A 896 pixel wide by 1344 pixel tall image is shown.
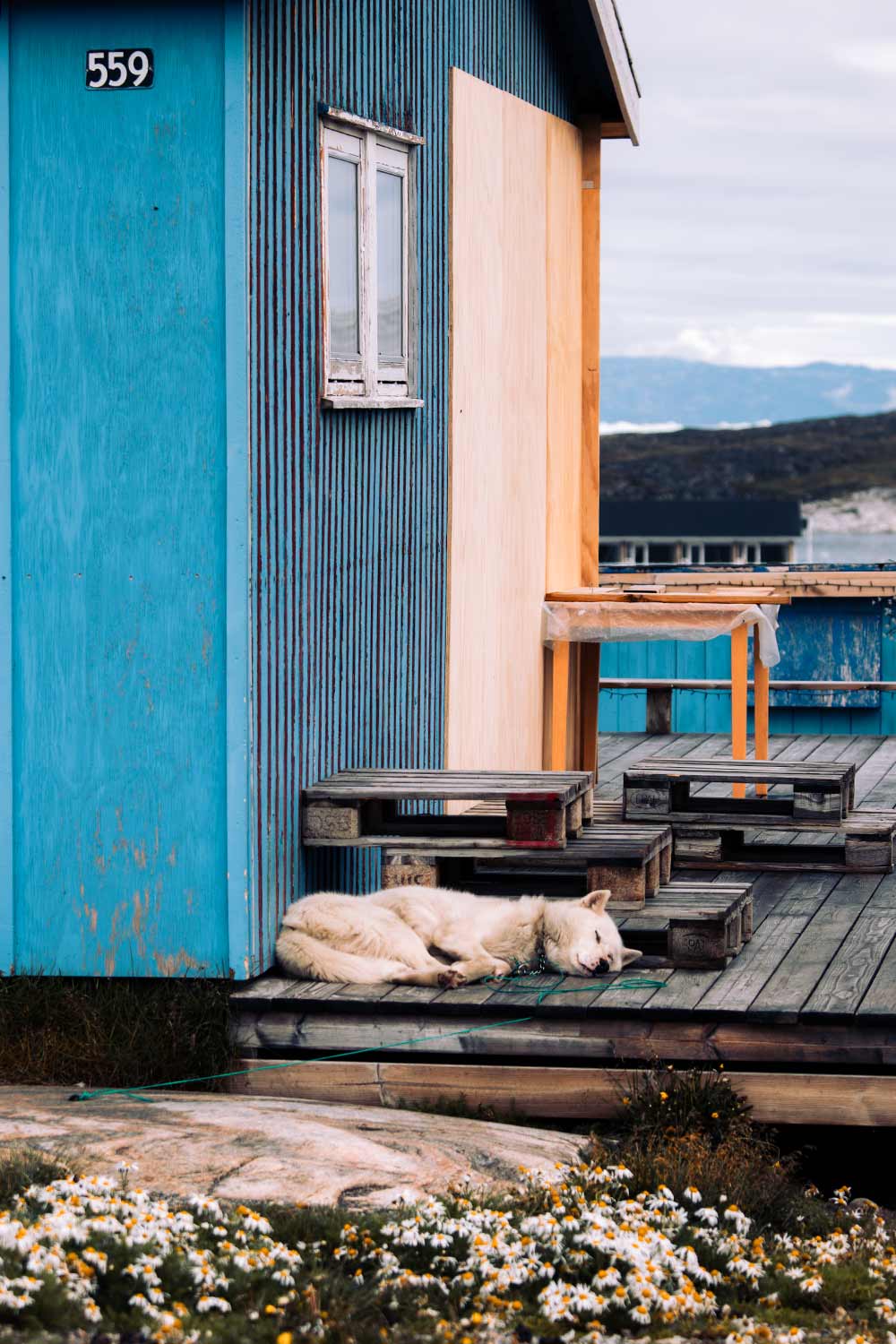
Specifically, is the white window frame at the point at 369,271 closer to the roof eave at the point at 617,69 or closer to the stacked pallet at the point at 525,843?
the stacked pallet at the point at 525,843

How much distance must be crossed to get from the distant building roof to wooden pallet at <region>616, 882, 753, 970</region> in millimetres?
52196

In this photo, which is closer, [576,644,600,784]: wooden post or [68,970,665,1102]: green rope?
[68,970,665,1102]: green rope

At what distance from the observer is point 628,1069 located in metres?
7.12

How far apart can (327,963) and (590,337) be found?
6.66 metres

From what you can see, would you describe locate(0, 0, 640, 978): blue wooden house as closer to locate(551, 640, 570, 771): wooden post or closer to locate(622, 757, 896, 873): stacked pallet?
locate(622, 757, 896, 873): stacked pallet

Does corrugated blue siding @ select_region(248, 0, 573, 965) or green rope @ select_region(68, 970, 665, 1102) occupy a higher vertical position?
corrugated blue siding @ select_region(248, 0, 573, 965)

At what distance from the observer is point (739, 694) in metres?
11.8

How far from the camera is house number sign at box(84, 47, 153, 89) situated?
767cm

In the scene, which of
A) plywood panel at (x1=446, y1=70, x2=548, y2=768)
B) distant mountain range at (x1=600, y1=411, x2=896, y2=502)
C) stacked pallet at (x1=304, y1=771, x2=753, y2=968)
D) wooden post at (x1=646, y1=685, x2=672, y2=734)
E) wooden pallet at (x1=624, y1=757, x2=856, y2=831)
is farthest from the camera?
distant mountain range at (x1=600, y1=411, x2=896, y2=502)

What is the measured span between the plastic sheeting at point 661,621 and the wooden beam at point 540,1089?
178 inches

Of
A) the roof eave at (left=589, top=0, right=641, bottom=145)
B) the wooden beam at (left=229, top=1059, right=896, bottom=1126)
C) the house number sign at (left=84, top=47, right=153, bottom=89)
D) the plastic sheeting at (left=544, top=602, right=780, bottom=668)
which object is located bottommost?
the wooden beam at (left=229, top=1059, right=896, bottom=1126)

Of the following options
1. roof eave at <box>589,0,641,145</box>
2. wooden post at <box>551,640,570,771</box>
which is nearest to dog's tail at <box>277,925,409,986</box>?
wooden post at <box>551,640,570,771</box>

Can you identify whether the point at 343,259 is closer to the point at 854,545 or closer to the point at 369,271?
the point at 369,271

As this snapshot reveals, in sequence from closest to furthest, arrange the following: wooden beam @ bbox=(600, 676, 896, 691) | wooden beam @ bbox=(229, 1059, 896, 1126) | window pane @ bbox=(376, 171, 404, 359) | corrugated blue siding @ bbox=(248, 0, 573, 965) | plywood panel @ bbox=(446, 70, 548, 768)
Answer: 1. wooden beam @ bbox=(229, 1059, 896, 1126)
2. corrugated blue siding @ bbox=(248, 0, 573, 965)
3. window pane @ bbox=(376, 171, 404, 359)
4. plywood panel @ bbox=(446, 70, 548, 768)
5. wooden beam @ bbox=(600, 676, 896, 691)
